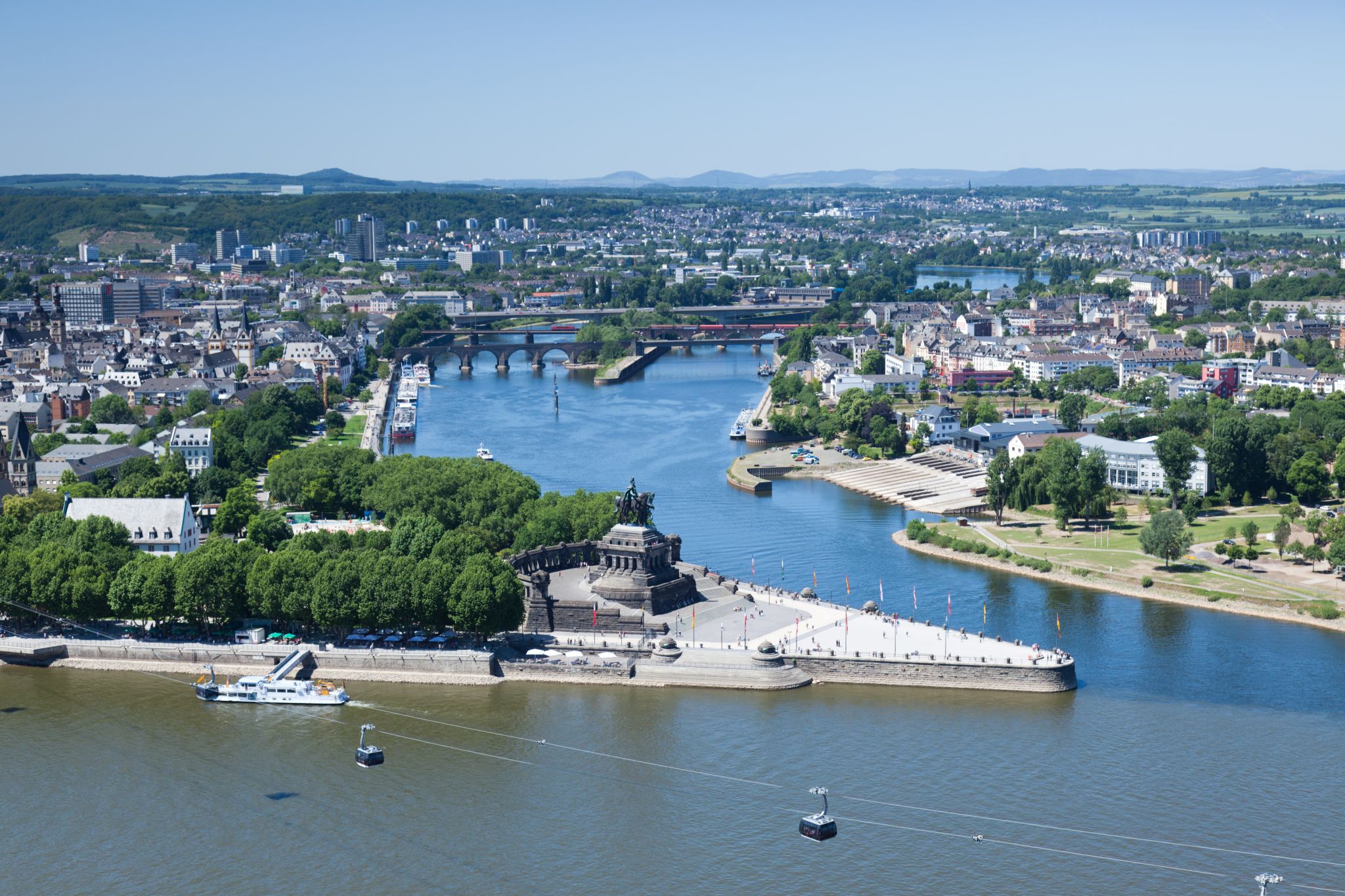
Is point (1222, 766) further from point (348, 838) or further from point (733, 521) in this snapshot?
point (733, 521)

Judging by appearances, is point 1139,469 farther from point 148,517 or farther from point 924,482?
point 148,517

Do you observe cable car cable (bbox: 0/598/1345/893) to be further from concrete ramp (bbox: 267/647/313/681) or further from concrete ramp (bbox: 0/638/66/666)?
concrete ramp (bbox: 0/638/66/666)

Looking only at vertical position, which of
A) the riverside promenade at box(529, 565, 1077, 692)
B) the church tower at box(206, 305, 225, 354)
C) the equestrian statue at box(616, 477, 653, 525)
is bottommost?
the riverside promenade at box(529, 565, 1077, 692)

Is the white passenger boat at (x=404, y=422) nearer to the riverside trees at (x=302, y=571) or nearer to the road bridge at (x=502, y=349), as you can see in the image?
the riverside trees at (x=302, y=571)

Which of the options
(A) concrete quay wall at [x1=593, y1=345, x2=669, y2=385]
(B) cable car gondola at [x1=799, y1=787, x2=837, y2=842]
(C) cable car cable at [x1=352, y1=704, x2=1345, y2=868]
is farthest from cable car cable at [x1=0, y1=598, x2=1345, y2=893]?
(A) concrete quay wall at [x1=593, y1=345, x2=669, y2=385]

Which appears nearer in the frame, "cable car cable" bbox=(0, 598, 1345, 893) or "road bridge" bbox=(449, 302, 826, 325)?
"cable car cable" bbox=(0, 598, 1345, 893)

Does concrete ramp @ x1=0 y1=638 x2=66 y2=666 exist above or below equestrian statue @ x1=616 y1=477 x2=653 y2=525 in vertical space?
below

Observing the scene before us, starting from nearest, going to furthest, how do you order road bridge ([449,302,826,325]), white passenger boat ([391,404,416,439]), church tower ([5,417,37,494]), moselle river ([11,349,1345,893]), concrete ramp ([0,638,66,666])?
moselle river ([11,349,1345,893]) < concrete ramp ([0,638,66,666]) < church tower ([5,417,37,494]) < white passenger boat ([391,404,416,439]) < road bridge ([449,302,826,325])

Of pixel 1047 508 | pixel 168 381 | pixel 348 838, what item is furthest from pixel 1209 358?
pixel 348 838
